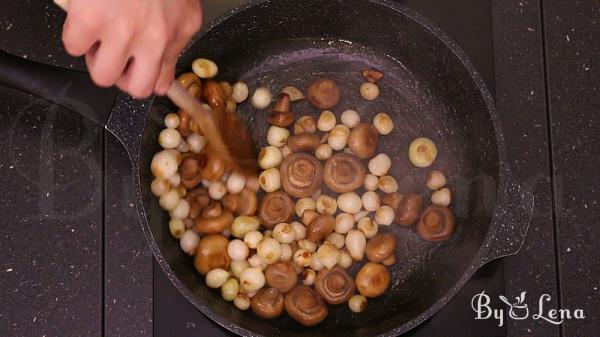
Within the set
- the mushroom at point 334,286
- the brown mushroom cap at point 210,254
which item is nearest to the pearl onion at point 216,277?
the brown mushroom cap at point 210,254

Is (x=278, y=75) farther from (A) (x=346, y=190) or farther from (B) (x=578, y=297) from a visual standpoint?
(B) (x=578, y=297)

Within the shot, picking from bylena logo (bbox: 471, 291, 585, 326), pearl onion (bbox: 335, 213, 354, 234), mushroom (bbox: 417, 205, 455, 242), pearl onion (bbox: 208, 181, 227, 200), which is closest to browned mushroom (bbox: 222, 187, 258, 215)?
pearl onion (bbox: 208, 181, 227, 200)

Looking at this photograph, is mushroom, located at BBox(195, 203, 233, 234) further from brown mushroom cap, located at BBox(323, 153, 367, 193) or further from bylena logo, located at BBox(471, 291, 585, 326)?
bylena logo, located at BBox(471, 291, 585, 326)

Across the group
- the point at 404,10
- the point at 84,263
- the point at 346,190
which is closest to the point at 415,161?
the point at 346,190

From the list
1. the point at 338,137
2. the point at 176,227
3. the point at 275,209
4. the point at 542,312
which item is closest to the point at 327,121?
the point at 338,137

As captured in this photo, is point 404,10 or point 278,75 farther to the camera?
point 278,75

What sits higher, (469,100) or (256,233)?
(469,100)
